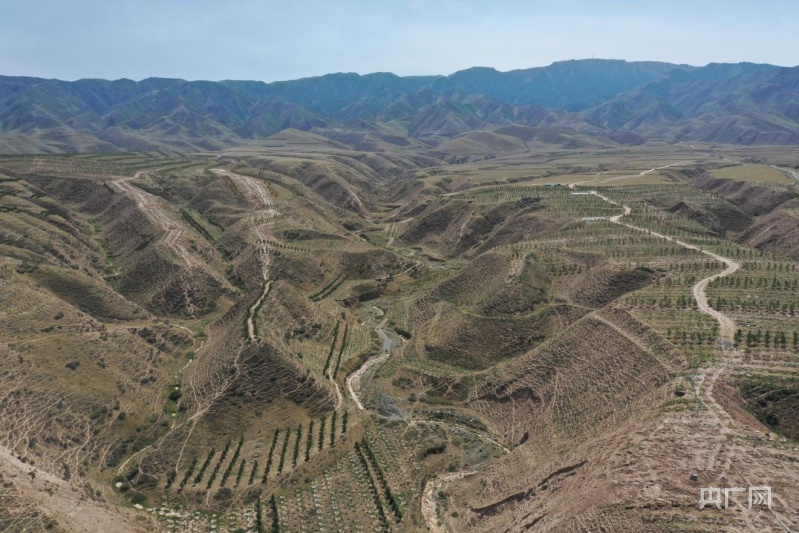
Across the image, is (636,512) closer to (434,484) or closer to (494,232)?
(434,484)

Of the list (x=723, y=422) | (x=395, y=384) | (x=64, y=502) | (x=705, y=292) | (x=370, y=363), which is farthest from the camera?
(x=370, y=363)

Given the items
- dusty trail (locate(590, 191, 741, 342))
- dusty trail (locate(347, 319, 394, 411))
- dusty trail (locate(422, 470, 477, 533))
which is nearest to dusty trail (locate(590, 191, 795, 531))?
dusty trail (locate(590, 191, 741, 342))

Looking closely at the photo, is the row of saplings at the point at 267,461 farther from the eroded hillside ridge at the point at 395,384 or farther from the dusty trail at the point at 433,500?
the dusty trail at the point at 433,500

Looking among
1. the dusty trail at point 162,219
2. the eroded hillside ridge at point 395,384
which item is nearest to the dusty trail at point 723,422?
the eroded hillside ridge at point 395,384

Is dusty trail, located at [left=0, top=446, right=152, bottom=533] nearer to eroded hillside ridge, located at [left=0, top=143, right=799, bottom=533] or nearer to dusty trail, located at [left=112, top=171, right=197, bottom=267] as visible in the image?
eroded hillside ridge, located at [left=0, top=143, right=799, bottom=533]

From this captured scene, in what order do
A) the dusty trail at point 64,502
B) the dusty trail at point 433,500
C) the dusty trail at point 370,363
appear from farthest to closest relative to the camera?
the dusty trail at point 370,363, the dusty trail at point 433,500, the dusty trail at point 64,502

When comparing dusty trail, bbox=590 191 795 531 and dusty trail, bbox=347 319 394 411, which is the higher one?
dusty trail, bbox=590 191 795 531

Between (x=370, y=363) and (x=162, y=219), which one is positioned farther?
(x=162, y=219)

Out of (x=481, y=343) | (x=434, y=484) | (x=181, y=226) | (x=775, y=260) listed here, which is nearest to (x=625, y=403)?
(x=434, y=484)

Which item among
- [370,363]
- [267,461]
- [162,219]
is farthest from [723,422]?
[162,219]

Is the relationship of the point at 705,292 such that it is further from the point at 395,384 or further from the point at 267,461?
the point at 267,461

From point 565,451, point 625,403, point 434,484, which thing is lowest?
point 434,484
